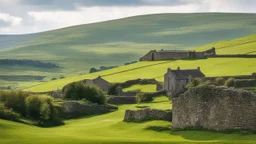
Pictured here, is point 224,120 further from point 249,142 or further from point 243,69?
point 243,69

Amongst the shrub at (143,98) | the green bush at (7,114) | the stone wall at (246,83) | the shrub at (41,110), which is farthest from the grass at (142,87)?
the green bush at (7,114)

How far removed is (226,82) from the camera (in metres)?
74.2

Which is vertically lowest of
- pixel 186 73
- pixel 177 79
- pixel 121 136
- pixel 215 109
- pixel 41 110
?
pixel 121 136

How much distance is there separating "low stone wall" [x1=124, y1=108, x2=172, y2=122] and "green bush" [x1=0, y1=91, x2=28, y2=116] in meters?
12.5

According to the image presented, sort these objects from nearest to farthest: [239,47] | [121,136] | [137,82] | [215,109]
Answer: [121,136], [215,109], [137,82], [239,47]

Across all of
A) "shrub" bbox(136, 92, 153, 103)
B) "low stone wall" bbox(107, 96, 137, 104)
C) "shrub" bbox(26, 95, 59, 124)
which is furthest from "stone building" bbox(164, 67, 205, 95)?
"shrub" bbox(26, 95, 59, 124)

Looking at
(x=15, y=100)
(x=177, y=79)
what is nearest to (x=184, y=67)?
(x=177, y=79)

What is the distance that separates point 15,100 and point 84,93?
57.6ft

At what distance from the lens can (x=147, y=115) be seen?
43.9 m

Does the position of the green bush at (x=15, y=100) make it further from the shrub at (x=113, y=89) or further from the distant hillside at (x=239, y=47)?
the distant hillside at (x=239, y=47)

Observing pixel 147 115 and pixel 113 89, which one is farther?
pixel 113 89

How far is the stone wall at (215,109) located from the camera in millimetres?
35062

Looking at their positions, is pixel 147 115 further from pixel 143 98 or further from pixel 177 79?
pixel 177 79

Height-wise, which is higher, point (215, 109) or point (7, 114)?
point (215, 109)
